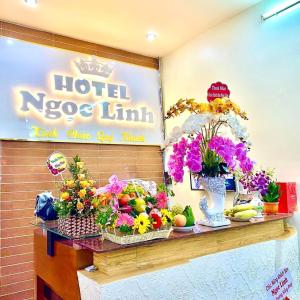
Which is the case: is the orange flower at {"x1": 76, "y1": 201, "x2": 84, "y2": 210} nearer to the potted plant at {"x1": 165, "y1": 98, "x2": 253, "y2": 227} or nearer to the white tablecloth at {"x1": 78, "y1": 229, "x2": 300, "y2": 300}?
the white tablecloth at {"x1": 78, "y1": 229, "x2": 300, "y2": 300}

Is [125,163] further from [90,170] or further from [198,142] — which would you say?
[198,142]

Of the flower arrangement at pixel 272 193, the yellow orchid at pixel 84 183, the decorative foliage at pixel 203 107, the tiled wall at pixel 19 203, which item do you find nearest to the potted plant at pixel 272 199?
the flower arrangement at pixel 272 193

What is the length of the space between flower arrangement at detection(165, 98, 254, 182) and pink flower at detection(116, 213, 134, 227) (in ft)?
2.12

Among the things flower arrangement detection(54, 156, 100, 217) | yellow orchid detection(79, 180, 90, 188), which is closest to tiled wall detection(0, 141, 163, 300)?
flower arrangement detection(54, 156, 100, 217)

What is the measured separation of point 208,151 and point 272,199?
3.07ft

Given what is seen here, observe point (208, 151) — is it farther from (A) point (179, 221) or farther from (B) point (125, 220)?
(B) point (125, 220)

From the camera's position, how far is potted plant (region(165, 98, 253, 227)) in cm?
212

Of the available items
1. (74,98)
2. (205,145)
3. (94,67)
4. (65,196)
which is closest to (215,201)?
(205,145)

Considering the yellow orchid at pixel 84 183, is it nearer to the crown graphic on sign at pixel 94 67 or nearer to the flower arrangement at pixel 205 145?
the flower arrangement at pixel 205 145

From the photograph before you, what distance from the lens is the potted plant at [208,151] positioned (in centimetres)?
212

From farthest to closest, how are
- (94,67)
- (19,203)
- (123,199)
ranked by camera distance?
(94,67), (19,203), (123,199)

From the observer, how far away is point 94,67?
3.99m

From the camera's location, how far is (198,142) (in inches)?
85.6

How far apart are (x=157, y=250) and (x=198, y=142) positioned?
0.82 meters
